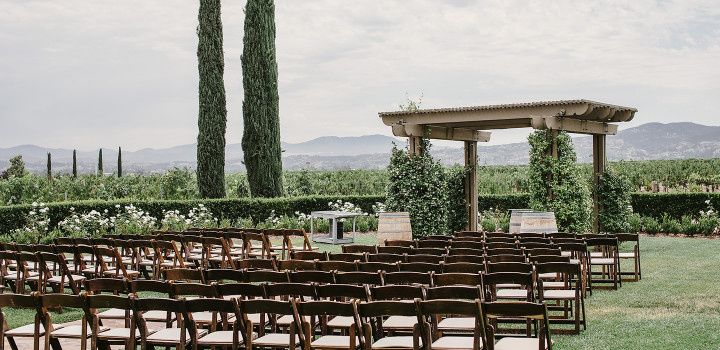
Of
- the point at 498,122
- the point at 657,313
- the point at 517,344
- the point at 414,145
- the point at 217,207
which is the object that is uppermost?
the point at 498,122

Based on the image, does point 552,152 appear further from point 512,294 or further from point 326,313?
point 326,313

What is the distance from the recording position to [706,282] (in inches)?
503

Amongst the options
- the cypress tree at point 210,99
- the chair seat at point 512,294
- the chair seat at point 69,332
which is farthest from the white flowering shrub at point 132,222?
the chair seat at point 69,332

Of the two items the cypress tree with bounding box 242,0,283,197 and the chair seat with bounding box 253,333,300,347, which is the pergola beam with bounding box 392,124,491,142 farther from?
the chair seat with bounding box 253,333,300,347

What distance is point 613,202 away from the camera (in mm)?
19969

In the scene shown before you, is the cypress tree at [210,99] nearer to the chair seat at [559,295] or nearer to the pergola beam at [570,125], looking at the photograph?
the pergola beam at [570,125]

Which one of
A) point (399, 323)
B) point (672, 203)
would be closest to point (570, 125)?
point (672, 203)

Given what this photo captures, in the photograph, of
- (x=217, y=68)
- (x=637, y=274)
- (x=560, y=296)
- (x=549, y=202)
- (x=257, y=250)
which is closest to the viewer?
(x=560, y=296)

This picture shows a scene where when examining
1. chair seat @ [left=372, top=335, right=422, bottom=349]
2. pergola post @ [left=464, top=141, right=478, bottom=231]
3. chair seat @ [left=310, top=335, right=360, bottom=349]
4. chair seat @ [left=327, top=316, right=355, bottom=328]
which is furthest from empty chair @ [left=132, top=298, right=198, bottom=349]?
pergola post @ [left=464, top=141, right=478, bottom=231]

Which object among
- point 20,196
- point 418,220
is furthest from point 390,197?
point 20,196

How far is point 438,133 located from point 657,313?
9.71 meters

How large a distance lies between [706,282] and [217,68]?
678 inches

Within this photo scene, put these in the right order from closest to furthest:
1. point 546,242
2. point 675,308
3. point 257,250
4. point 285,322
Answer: point 285,322 < point 675,308 < point 546,242 < point 257,250

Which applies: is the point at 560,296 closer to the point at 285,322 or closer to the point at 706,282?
the point at 285,322
